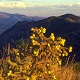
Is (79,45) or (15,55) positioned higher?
(15,55)

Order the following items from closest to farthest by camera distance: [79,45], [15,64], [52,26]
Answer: [15,64] → [79,45] → [52,26]

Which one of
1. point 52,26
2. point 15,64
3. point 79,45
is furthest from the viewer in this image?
point 52,26

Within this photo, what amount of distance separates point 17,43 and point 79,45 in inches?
2114

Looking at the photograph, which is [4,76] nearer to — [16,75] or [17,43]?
[16,75]

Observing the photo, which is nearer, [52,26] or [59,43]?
[59,43]

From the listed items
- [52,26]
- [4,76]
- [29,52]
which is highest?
[29,52]

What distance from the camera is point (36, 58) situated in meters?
4.69

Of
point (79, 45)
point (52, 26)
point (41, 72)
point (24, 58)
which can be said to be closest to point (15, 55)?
point (24, 58)

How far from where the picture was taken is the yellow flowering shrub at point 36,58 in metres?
4.53

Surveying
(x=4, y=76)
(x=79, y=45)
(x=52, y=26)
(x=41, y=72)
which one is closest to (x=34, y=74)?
(x=41, y=72)

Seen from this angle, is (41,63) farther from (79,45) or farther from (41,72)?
(79,45)

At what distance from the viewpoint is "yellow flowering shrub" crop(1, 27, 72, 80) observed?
14.9 ft

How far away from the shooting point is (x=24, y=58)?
4613 mm

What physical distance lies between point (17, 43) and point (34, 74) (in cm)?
51
